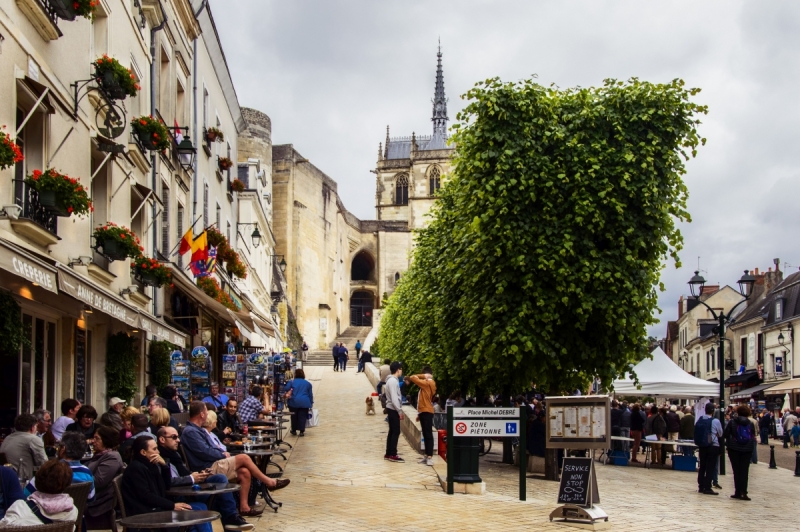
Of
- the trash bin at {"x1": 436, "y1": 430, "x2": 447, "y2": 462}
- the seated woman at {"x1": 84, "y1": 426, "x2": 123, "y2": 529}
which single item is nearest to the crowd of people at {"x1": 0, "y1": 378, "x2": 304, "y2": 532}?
the seated woman at {"x1": 84, "y1": 426, "x2": 123, "y2": 529}

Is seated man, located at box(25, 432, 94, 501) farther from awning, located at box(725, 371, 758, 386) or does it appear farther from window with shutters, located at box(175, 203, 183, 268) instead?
awning, located at box(725, 371, 758, 386)

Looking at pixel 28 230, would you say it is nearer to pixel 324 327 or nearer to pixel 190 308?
pixel 190 308

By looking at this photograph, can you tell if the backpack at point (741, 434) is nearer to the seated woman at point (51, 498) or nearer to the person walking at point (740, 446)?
the person walking at point (740, 446)

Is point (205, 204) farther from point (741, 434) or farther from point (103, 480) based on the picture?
point (103, 480)

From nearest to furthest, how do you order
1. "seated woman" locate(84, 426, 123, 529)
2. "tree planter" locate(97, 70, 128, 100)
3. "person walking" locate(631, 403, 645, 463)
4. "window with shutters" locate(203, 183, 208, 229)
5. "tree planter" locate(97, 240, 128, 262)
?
"seated woman" locate(84, 426, 123, 529), "tree planter" locate(97, 70, 128, 100), "tree planter" locate(97, 240, 128, 262), "person walking" locate(631, 403, 645, 463), "window with shutters" locate(203, 183, 208, 229)

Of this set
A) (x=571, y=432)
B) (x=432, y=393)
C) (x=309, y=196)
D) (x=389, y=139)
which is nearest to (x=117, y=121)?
(x=432, y=393)


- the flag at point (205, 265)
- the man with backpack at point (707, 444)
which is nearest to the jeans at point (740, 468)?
the man with backpack at point (707, 444)

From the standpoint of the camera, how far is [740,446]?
46.9 feet

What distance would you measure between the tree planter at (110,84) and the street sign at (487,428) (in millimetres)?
5783

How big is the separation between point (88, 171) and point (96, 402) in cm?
320

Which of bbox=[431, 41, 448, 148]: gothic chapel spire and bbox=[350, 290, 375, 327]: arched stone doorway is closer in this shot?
bbox=[350, 290, 375, 327]: arched stone doorway

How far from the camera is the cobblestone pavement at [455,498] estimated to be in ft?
32.5

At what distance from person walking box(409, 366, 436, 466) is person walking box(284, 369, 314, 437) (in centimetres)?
340

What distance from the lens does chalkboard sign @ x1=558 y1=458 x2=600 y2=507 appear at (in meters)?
10.5
